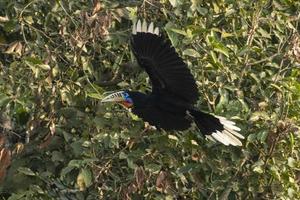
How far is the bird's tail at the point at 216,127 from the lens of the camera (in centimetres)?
336

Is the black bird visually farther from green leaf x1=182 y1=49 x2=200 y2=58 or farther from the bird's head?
green leaf x1=182 y1=49 x2=200 y2=58

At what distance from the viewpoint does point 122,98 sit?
10.7ft

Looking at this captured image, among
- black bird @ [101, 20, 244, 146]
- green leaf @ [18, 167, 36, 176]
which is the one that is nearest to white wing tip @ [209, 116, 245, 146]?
black bird @ [101, 20, 244, 146]

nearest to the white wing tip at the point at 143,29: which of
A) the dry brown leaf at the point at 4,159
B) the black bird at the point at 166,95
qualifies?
the black bird at the point at 166,95

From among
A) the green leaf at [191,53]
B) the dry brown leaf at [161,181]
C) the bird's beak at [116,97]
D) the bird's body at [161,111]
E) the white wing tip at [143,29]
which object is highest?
the white wing tip at [143,29]

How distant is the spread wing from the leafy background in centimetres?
27

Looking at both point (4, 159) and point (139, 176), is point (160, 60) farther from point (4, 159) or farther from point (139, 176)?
point (4, 159)

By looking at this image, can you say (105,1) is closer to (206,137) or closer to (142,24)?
(142,24)

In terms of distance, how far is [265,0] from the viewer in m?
3.80

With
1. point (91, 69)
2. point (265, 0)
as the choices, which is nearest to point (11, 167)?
point (91, 69)

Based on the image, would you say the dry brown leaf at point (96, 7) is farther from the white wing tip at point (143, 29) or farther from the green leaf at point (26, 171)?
the green leaf at point (26, 171)

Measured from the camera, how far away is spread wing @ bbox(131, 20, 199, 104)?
10.5ft

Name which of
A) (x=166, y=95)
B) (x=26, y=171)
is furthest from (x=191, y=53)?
(x=26, y=171)

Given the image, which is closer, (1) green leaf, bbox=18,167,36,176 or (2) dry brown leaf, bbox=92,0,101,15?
(2) dry brown leaf, bbox=92,0,101,15
